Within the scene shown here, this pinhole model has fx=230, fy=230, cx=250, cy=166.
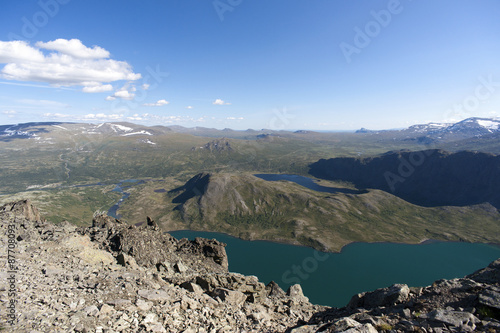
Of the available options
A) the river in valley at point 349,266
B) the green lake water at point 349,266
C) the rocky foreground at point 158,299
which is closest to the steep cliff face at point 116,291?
the rocky foreground at point 158,299

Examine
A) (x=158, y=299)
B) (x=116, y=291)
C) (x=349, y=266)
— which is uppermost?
(x=116, y=291)

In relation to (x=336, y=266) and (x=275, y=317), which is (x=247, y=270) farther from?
(x=275, y=317)

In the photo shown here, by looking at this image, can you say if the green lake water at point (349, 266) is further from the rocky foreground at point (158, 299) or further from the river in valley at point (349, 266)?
the rocky foreground at point (158, 299)

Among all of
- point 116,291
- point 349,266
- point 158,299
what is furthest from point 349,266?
point 116,291

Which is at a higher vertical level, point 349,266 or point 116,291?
point 116,291

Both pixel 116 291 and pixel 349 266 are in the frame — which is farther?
pixel 349 266

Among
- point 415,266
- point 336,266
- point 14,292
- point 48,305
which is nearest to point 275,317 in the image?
point 48,305

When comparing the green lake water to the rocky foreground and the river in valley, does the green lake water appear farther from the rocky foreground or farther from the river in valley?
the rocky foreground

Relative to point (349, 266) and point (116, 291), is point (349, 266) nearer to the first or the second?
point (349, 266)
